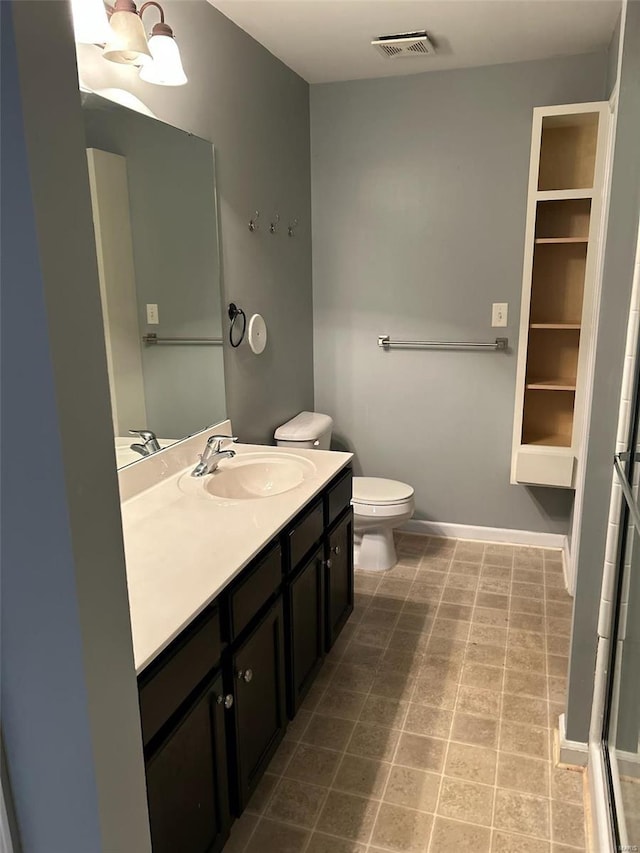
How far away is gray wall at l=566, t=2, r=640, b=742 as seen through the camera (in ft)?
5.25

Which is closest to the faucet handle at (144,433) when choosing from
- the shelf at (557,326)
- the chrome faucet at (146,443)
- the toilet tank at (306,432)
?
the chrome faucet at (146,443)

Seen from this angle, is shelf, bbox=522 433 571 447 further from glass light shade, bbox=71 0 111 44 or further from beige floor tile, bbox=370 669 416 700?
glass light shade, bbox=71 0 111 44

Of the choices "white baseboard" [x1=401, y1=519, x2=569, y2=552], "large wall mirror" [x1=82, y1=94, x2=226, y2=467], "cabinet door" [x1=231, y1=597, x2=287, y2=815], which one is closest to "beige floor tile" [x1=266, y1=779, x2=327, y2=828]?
"cabinet door" [x1=231, y1=597, x2=287, y2=815]

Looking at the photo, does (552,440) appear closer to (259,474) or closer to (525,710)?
(525,710)

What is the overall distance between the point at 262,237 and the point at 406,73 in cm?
119

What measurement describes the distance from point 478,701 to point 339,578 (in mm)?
663

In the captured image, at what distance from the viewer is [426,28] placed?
2.68 meters

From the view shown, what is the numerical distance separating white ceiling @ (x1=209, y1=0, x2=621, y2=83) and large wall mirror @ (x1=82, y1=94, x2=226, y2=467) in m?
0.66

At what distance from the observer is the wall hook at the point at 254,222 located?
2.81 metres

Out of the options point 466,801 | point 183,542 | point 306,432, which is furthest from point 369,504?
point 183,542

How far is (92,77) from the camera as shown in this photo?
180 cm

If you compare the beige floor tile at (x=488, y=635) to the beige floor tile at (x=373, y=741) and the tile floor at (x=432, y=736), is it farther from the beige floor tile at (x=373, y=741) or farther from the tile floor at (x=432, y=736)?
the beige floor tile at (x=373, y=741)

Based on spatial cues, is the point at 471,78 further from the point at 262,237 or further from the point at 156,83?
the point at 156,83

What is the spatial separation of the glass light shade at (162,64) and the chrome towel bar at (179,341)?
782 mm
